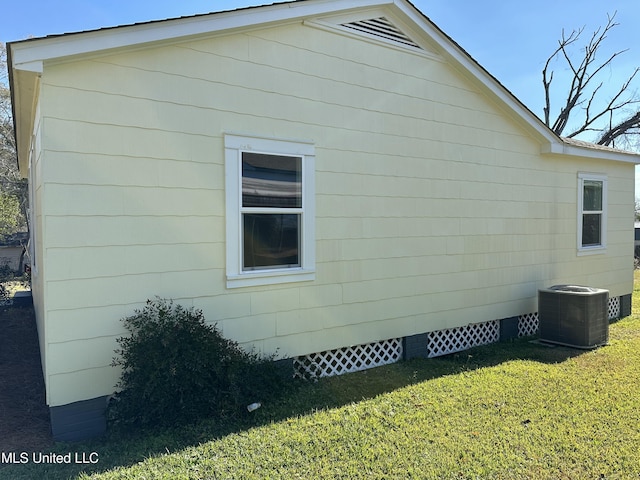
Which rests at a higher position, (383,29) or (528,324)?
(383,29)

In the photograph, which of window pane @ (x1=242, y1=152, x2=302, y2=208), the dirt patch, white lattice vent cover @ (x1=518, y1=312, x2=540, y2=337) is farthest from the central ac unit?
the dirt patch

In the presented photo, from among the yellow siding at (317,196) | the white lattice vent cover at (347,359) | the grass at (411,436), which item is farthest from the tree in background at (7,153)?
the grass at (411,436)

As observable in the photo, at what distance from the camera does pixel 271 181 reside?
522 centimetres

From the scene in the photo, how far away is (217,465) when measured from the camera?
354cm

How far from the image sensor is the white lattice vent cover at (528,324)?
8141mm

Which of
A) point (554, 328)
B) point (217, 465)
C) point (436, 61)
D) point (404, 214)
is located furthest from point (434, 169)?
point (217, 465)

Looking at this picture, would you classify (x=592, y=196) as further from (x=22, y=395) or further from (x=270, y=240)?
(x=22, y=395)

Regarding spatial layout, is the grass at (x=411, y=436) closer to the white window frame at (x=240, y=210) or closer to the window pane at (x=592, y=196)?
the white window frame at (x=240, y=210)

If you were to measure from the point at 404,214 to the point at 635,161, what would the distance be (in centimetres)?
650

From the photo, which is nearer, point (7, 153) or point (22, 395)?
point (22, 395)

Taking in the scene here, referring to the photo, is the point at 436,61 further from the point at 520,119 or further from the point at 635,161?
the point at 635,161

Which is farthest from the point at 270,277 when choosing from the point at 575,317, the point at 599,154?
the point at 599,154

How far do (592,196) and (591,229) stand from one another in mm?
663

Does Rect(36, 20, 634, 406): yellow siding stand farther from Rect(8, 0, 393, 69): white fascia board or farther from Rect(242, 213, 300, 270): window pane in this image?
Rect(242, 213, 300, 270): window pane
